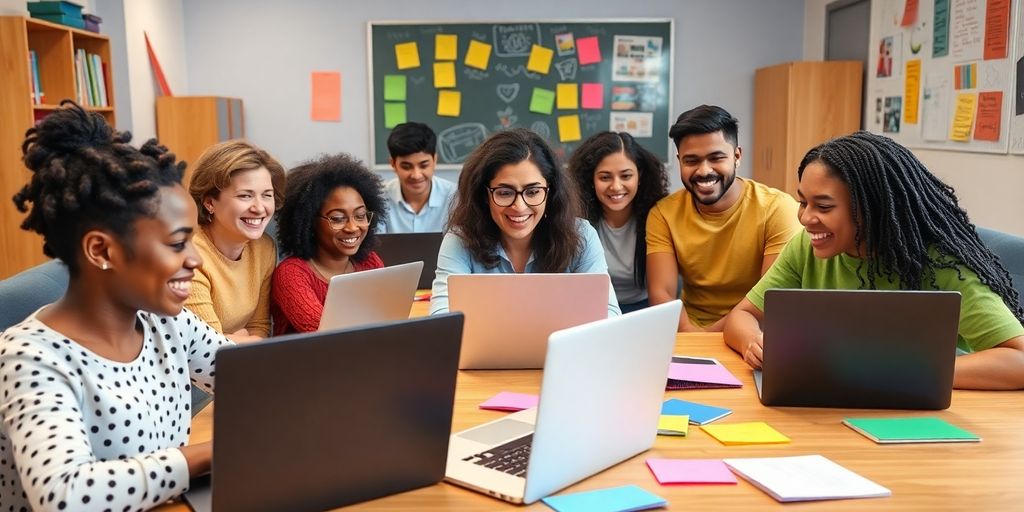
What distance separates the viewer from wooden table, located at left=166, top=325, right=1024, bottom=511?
119cm

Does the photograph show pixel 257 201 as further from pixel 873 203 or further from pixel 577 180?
pixel 873 203

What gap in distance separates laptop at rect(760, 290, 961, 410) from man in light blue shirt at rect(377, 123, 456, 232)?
2.36m

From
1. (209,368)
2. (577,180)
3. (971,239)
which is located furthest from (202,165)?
(971,239)

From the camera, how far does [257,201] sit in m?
2.21

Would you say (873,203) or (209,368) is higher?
(873,203)

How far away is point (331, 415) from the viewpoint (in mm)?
1078

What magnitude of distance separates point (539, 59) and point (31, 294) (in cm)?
427

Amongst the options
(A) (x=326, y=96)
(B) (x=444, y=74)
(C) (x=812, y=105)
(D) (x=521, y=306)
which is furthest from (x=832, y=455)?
(A) (x=326, y=96)

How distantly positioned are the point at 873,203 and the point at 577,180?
1291 millimetres

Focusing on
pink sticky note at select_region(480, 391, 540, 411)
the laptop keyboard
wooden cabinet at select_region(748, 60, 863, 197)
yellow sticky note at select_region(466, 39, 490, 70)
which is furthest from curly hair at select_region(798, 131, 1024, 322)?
yellow sticky note at select_region(466, 39, 490, 70)

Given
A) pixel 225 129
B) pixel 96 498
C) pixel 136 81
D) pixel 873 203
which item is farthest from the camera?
pixel 225 129

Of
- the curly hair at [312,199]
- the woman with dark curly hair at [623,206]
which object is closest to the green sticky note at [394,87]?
the woman with dark curly hair at [623,206]

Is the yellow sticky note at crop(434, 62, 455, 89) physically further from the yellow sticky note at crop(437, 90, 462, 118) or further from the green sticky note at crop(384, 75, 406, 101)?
the green sticky note at crop(384, 75, 406, 101)

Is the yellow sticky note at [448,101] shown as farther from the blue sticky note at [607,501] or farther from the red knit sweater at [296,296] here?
the blue sticky note at [607,501]
